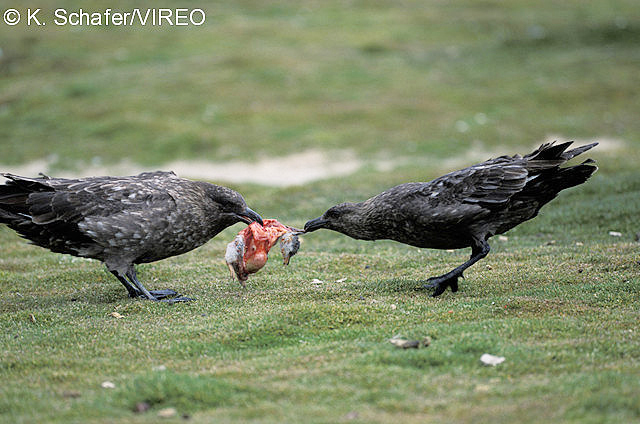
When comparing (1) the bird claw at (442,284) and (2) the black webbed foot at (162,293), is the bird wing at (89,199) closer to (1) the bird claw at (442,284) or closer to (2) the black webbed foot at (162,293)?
(2) the black webbed foot at (162,293)

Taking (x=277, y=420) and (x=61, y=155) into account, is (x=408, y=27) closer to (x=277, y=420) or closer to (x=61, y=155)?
(x=61, y=155)

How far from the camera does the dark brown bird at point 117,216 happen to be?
7.80 metres

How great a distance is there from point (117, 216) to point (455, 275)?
12.0ft

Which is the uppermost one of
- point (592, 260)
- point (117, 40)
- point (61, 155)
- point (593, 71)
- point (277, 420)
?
point (117, 40)

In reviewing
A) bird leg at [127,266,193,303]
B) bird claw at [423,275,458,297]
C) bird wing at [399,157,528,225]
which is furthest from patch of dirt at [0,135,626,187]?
bird claw at [423,275,458,297]

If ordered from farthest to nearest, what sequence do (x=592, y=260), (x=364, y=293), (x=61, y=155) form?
(x=61, y=155)
(x=592, y=260)
(x=364, y=293)

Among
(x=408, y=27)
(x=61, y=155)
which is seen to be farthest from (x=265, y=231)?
(x=408, y=27)

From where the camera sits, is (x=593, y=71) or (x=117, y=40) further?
(x=117, y=40)

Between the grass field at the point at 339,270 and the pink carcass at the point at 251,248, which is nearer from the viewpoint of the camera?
the grass field at the point at 339,270

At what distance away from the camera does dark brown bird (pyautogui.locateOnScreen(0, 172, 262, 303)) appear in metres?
7.80

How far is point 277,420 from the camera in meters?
4.72

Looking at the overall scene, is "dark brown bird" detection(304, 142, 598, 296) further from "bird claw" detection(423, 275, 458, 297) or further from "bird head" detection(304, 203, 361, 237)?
"bird head" detection(304, 203, 361, 237)

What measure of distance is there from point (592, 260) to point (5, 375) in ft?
21.6

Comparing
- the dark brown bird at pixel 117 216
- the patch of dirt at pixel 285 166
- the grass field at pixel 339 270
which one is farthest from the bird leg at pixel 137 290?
the patch of dirt at pixel 285 166
